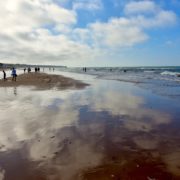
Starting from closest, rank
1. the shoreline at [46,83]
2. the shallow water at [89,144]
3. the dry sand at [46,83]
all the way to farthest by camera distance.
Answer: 1. the shallow water at [89,144]
2. the shoreline at [46,83]
3. the dry sand at [46,83]

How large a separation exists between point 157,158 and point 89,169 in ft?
6.69

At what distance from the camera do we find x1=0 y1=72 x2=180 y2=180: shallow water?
245 inches

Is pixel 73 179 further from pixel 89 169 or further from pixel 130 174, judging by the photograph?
pixel 130 174

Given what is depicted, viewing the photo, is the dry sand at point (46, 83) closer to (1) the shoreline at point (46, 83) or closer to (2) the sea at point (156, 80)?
(1) the shoreline at point (46, 83)

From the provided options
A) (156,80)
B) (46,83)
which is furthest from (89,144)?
(156,80)

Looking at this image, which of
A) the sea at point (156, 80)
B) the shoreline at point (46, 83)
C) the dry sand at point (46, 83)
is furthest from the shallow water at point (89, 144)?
the dry sand at point (46, 83)

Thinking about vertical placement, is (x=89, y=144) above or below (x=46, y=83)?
above

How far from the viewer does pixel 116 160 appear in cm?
690

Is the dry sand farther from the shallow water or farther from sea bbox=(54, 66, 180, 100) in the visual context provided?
the shallow water

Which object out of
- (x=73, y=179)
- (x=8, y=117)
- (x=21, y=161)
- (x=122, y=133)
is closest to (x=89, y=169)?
(x=73, y=179)

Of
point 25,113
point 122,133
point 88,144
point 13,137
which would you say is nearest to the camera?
point 88,144

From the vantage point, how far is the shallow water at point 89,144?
6211 millimetres

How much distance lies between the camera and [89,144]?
324 inches

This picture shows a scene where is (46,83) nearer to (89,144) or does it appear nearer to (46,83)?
(46,83)
